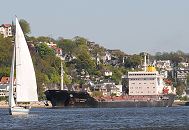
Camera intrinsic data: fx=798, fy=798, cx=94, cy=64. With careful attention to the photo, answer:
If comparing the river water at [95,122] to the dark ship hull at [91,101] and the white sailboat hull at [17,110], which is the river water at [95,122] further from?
the dark ship hull at [91,101]

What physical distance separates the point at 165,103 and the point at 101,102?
2286 cm

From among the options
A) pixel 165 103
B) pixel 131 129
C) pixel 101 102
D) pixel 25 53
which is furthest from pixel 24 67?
pixel 165 103

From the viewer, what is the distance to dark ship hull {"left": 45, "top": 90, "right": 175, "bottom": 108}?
168m

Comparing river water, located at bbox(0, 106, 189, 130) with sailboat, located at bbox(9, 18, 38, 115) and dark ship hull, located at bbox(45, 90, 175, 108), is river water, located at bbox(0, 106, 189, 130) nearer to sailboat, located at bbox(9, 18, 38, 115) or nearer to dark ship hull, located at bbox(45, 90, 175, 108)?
sailboat, located at bbox(9, 18, 38, 115)

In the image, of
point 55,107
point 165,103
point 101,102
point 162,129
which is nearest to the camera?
point 162,129

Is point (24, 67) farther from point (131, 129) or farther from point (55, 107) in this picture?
point (55, 107)

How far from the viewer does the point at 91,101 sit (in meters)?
174

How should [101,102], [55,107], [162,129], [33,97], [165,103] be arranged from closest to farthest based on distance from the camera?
[162,129] < [33,97] < [55,107] < [101,102] < [165,103]

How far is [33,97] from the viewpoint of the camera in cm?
8956

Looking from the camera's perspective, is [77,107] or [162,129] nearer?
[162,129]

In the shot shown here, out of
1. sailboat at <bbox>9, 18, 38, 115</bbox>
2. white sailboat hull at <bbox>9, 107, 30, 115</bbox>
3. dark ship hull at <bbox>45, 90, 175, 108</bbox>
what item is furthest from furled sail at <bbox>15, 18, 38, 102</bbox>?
dark ship hull at <bbox>45, 90, 175, 108</bbox>

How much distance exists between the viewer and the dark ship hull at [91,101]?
551 ft

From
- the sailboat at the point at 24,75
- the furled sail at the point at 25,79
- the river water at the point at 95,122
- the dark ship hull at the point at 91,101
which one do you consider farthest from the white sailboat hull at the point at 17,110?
the dark ship hull at the point at 91,101

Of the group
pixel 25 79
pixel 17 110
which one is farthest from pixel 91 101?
pixel 25 79
